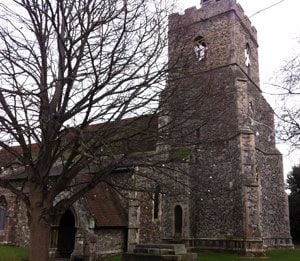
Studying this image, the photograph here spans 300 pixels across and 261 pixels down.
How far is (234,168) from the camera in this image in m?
19.5

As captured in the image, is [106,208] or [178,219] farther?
[178,219]

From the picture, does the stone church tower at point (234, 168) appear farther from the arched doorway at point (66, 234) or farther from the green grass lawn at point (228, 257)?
the arched doorway at point (66, 234)

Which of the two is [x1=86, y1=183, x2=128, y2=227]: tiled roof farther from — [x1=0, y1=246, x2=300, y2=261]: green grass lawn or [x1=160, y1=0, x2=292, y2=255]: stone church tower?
[x1=160, y1=0, x2=292, y2=255]: stone church tower

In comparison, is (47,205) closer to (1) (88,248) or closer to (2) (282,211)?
(1) (88,248)

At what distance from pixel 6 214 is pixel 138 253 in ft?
36.7

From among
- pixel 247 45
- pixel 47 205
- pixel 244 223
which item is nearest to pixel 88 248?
pixel 244 223

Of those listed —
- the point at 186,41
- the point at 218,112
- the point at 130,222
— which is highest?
the point at 186,41

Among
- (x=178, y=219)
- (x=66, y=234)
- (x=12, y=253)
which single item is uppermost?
(x=178, y=219)

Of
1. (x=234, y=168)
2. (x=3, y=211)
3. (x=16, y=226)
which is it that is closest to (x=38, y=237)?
(x=234, y=168)

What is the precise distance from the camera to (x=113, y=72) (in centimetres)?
778

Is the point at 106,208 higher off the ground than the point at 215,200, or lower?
lower

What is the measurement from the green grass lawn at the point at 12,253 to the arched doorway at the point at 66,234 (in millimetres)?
1788

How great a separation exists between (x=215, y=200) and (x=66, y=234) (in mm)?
7752

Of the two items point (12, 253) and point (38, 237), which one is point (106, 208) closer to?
point (12, 253)
